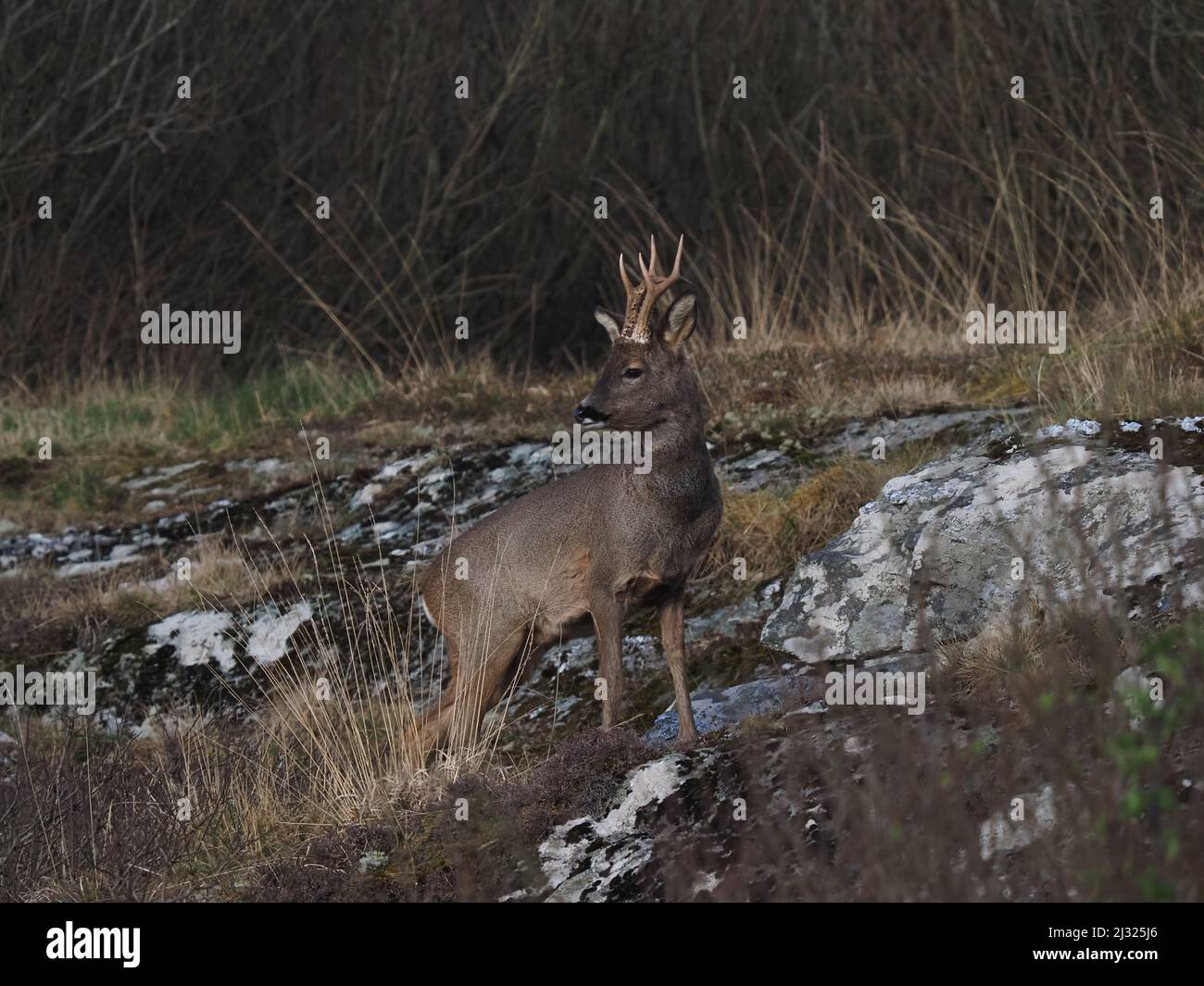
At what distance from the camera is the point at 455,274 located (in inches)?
754

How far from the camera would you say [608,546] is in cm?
651

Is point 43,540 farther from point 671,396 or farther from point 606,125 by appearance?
point 606,125

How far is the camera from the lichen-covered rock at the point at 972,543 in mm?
6340

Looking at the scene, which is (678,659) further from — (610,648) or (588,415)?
(588,415)

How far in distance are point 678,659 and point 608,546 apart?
50 centimetres

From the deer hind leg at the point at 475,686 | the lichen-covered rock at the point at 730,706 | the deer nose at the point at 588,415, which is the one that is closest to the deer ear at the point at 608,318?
the deer nose at the point at 588,415

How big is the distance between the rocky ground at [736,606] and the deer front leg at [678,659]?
6.2 inches

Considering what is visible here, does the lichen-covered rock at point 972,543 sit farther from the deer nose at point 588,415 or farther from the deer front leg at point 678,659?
the deer nose at point 588,415

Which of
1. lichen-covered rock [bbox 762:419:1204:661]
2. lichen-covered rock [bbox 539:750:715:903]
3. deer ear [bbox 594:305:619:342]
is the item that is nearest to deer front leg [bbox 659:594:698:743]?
lichen-covered rock [bbox 539:750:715:903]

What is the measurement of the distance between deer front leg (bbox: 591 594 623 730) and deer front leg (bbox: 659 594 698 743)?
19cm

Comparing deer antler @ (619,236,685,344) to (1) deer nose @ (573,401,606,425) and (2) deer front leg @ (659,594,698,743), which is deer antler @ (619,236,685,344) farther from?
(2) deer front leg @ (659,594,698,743)

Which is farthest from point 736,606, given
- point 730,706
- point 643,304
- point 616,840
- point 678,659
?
point 616,840
